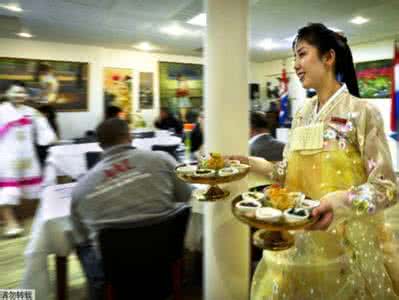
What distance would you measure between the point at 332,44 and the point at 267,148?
68.6 inches

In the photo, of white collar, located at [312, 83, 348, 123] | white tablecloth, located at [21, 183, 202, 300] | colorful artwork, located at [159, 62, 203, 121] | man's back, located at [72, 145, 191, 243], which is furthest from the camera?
colorful artwork, located at [159, 62, 203, 121]

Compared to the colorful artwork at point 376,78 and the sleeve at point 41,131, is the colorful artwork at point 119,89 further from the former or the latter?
the colorful artwork at point 376,78

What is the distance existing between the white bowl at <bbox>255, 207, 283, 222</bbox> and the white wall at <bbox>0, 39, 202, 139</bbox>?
6.15 m

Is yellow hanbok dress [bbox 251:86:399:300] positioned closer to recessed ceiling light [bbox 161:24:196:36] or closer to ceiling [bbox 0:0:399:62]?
ceiling [bbox 0:0:399:62]

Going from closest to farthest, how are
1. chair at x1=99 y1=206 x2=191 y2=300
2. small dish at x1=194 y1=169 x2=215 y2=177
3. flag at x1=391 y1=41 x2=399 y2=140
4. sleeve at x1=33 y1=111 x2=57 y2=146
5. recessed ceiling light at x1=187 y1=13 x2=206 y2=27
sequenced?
1. small dish at x1=194 y1=169 x2=215 y2=177
2. chair at x1=99 y1=206 x2=191 y2=300
3. sleeve at x1=33 y1=111 x2=57 y2=146
4. recessed ceiling light at x1=187 y1=13 x2=206 y2=27
5. flag at x1=391 y1=41 x2=399 y2=140

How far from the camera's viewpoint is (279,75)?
8852mm

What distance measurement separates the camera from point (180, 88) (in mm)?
7773

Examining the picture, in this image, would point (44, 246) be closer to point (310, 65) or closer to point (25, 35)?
point (310, 65)

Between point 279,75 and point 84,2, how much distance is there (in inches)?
241

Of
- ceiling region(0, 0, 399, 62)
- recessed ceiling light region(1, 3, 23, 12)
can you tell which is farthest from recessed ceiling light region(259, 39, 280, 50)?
recessed ceiling light region(1, 3, 23, 12)

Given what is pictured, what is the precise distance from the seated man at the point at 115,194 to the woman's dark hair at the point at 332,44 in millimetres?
841

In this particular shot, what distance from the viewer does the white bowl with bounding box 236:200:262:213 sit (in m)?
0.80

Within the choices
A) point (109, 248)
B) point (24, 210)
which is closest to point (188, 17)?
point (24, 210)

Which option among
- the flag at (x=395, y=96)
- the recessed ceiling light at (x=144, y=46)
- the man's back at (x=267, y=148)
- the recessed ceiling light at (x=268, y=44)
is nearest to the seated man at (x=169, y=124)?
the recessed ceiling light at (x=144, y=46)
